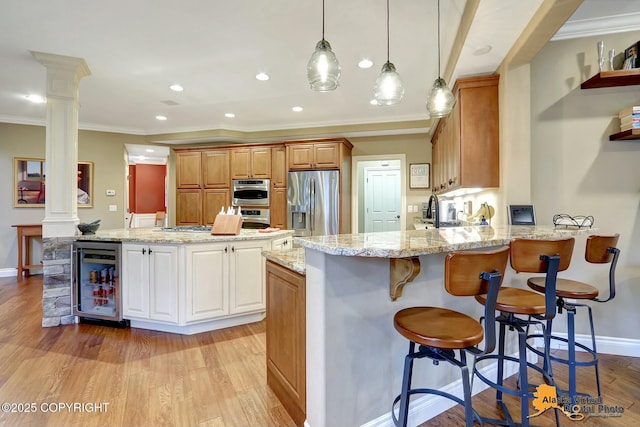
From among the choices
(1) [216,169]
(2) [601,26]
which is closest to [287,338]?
(2) [601,26]

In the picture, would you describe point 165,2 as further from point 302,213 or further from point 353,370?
point 302,213

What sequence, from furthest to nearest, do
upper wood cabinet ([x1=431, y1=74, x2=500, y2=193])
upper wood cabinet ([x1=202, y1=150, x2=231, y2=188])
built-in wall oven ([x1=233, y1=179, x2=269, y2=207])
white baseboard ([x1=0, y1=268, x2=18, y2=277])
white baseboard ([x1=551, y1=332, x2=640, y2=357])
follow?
upper wood cabinet ([x1=202, y1=150, x2=231, y2=188]), built-in wall oven ([x1=233, y1=179, x2=269, y2=207]), white baseboard ([x1=0, y1=268, x2=18, y2=277]), upper wood cabinet ([x1=431, y1=74, x2=500, y2=193]), white baseboard ([x1=551, y1=332, x2=640, y2=357])

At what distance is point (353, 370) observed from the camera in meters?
1.42

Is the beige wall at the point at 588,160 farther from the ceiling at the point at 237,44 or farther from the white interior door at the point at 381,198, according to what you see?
the white interior door at the point at 381,198

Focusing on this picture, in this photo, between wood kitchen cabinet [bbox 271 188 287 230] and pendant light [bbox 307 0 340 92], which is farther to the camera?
wood kitchen cabinet [bbox 271 188 287 230]

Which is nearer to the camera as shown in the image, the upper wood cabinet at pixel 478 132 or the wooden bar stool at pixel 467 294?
the wooden bar stool at pixel 467 294

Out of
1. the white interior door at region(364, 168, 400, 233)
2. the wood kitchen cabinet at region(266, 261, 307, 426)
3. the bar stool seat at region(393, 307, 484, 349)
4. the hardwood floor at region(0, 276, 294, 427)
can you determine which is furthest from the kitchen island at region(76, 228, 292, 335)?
the white interior door at region(364, 168, 400, 233)

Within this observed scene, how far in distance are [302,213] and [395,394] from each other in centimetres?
344

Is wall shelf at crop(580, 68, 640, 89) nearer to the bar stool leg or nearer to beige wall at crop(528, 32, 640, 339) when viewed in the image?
beige wall at crop(528, 32, 640, 339)

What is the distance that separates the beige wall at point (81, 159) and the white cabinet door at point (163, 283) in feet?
11.7

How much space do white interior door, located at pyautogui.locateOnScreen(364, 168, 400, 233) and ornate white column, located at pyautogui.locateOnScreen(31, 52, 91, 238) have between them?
522 cm

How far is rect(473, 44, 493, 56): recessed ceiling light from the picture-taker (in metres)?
2.22

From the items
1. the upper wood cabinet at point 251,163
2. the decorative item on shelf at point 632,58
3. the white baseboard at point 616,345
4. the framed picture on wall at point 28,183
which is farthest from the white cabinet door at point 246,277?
the framed picture on wall at point 28,183

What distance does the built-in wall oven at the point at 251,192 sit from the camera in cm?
507
